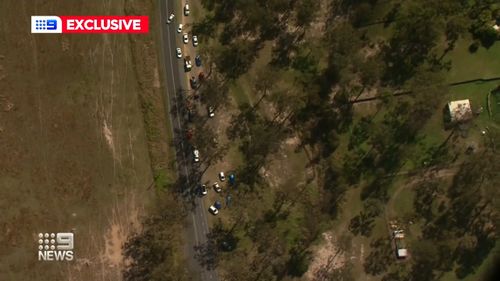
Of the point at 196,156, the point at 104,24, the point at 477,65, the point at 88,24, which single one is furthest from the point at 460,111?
the point at 88,24

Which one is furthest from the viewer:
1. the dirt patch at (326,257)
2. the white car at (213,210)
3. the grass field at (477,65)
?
the white car at (213,210)

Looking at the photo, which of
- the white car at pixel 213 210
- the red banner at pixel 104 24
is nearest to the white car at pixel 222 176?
the white car at pixel 213 210

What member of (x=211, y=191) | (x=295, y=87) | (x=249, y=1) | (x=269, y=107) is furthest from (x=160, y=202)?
(x=249, y=1)

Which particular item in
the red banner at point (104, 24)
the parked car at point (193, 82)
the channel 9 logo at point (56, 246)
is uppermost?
the red banner at point (104, 24)

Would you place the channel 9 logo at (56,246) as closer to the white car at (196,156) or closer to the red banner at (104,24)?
the white car at (196,156)

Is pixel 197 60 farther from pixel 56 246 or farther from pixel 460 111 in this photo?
pixel 460 111

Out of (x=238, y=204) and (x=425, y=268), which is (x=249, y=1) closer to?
(x=238, y=204)

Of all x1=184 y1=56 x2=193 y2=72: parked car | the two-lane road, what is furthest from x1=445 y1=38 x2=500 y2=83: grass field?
the two-lane road

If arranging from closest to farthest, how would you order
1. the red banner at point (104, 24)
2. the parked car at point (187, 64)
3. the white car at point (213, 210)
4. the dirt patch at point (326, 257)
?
the dirt patch at point (326, 257)
the white car at point (213, 210)
the parked car at point (187, 64)
the red banner at point (104, 24)

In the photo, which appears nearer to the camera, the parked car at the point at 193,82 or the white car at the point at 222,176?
the white car at the point at 222,176
